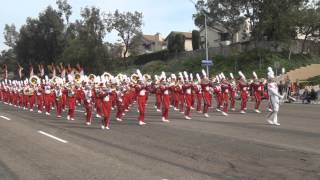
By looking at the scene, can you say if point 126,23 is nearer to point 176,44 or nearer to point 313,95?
point 176,44

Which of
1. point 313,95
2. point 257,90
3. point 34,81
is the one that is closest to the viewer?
point 257,90

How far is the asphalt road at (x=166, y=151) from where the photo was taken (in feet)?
35.6

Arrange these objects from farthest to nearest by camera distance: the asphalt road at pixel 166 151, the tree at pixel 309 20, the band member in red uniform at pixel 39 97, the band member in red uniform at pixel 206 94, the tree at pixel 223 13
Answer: the tree at pixel 223 13
the tree at pixel 309 20
the band member in red uniform at pixel 39 97
the band member in red uniform at pixel 206 94
the asphalt road at pixel 166 151

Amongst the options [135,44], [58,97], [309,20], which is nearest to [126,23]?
[135,44]

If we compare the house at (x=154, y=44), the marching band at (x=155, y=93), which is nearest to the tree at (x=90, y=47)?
the house at (x=154, y=44)

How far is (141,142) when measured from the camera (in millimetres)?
15836

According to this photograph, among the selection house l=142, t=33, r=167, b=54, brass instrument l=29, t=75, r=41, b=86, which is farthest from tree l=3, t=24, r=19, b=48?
brass instrument l=29, t=75, r=41, b=86

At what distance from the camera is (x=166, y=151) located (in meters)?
13.8

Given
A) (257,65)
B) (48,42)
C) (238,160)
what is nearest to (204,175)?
(238,160)

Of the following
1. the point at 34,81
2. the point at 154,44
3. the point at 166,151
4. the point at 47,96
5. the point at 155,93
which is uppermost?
the point at 154,44

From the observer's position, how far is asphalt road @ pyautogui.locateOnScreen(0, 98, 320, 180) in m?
10.8

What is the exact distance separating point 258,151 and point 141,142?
147 inches

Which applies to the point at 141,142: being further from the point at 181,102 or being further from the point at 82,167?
the point at 181,102

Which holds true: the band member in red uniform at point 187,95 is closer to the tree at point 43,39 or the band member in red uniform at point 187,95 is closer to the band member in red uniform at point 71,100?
the band member in red uniform at point 71,100
